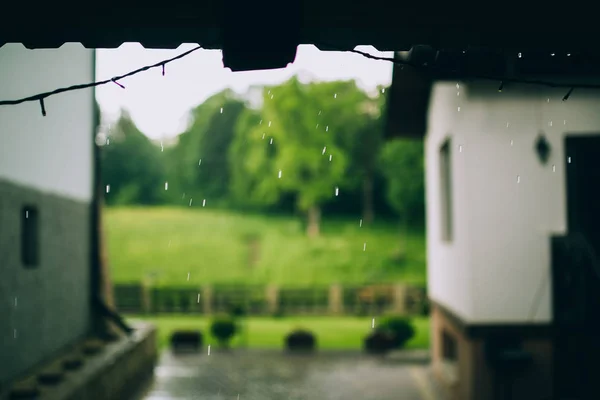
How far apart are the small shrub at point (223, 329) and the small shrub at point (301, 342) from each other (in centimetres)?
143

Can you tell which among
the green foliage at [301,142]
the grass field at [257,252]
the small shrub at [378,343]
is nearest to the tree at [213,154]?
the grass field at [257,252]

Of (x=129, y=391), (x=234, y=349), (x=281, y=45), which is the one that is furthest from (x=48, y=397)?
(x=234, y=349)

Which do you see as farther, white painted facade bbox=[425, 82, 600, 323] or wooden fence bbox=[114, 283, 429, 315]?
wooden fence bbox=[114, 283, 429, 315]

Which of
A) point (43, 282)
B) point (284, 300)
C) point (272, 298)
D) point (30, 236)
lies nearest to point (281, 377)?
point (43, 282)

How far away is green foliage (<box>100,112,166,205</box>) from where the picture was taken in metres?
46.6

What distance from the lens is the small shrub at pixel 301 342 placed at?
621 inches

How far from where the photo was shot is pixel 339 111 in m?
37.8

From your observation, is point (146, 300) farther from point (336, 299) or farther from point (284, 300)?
point (336, 299)

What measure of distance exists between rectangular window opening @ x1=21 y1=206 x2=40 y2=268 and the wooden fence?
564 inches

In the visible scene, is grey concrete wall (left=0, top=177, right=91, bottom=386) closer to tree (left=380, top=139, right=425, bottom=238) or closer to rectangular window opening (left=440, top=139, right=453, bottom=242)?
rectangular window opening (left=440, top=139, right=453, bottom=242)

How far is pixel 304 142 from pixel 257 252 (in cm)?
615

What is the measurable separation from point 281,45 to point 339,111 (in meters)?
34.0

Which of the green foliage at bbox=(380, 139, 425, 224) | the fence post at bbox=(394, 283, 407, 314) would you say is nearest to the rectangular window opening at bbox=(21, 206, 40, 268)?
the fence post at bbox=(394, 283, 407, 314)

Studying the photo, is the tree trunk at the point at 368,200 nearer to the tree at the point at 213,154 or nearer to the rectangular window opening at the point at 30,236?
the tree at the point at 213,154
